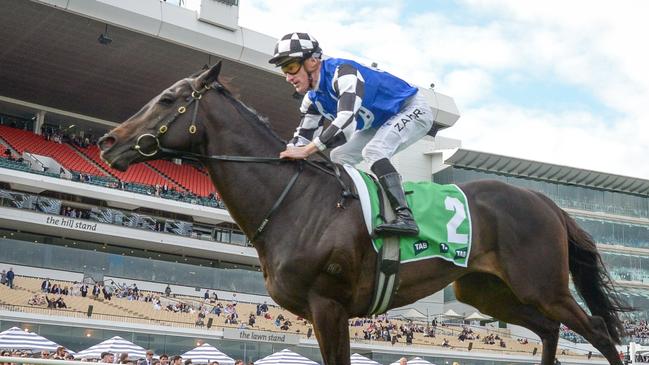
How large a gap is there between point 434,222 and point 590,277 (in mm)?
1489

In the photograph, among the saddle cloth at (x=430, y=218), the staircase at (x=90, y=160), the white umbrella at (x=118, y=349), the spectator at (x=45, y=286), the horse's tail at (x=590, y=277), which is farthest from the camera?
the staircase at (x=90, y=160)

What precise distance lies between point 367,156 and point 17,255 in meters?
28.5

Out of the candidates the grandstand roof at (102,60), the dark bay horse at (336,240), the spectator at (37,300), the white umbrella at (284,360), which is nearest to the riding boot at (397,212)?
the dark bay horse at (336,240)

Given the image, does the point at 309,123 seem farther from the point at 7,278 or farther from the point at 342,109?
the point at 7,278

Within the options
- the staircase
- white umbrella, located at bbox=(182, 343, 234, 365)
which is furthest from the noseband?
→ the staircase

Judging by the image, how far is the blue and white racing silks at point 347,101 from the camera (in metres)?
4.75

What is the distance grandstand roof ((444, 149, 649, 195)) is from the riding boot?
4351 centimetres

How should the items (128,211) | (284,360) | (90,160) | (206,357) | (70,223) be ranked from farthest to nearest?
(90,160) → (128,211) → (70,223) → (206,357) → (284,360)

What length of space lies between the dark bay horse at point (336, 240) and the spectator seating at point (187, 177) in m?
35.5

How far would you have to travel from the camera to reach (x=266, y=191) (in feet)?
15.4

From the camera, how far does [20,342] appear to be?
17.5m

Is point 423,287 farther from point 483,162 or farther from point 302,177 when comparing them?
point 483,162

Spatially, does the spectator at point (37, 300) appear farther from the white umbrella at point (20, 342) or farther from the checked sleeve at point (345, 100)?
the checked sleeve at point (345, 100)

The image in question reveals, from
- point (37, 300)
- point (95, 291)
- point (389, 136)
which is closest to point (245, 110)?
point (389, 136)
